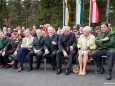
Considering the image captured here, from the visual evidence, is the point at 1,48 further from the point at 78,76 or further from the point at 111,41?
the point at 111,41

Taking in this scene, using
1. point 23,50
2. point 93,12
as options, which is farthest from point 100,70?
point 93,12

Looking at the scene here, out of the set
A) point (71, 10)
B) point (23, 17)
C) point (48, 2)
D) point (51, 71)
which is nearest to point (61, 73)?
point (51, 71)

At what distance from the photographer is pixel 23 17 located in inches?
1623

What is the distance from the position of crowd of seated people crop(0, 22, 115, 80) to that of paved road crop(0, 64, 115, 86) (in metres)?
0.26

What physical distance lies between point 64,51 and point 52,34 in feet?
3.25

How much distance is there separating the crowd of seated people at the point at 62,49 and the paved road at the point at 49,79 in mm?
264

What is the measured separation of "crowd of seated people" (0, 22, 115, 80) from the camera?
9.10 meters

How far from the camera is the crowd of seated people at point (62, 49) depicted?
9.10 metres

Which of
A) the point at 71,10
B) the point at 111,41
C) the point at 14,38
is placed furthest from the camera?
the point at 71,10

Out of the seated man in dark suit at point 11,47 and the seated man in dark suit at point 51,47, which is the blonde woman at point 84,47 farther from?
the seated man in dark suit at point 11,47

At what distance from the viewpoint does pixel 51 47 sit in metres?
10.1

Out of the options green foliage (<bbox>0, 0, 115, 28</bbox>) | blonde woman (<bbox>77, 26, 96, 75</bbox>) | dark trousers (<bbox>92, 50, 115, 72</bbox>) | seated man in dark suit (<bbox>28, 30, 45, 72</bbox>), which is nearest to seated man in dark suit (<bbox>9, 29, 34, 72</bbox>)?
seated man in dark suit (<bbox>28, 30, 45, 72</bbox>)

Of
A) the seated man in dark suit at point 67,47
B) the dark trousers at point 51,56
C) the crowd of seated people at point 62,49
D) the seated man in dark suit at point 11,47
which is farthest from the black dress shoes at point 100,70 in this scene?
the seated man in dark suit at point 11,47

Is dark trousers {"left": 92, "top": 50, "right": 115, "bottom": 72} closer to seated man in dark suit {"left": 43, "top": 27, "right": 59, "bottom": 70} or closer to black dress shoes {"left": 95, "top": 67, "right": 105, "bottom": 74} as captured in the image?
black dress shoes {"left": 95, "top": 67, "right": 105, "bottom": 74}
